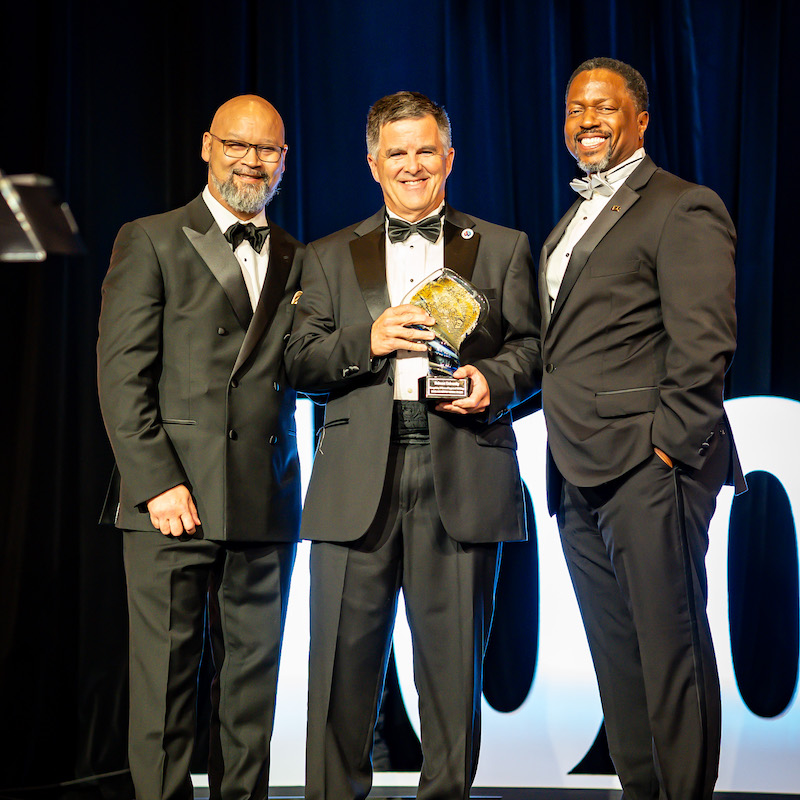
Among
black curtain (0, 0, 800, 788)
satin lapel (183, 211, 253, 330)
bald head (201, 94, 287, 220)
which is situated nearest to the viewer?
satin lapel (183, 211, 253, 330)

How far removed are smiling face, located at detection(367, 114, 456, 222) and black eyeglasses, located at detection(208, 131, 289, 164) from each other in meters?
0.37

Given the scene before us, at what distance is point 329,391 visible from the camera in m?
2.79

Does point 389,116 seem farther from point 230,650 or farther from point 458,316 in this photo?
point 230,650

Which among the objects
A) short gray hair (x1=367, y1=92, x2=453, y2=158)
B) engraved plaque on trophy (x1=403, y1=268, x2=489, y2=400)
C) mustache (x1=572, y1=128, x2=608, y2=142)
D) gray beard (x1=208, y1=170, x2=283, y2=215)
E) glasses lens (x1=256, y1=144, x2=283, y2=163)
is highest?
short gray hair (x1=367, y1=92, x2=453, y2=158)

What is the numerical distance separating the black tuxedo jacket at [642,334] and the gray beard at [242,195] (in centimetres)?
97

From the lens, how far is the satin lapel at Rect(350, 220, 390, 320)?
2.74 m

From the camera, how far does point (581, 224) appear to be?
289 cm

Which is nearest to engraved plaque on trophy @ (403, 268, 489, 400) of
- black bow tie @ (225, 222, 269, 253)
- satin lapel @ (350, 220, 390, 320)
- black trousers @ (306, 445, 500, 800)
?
satin lapel @ (350, 220, 390, 320)

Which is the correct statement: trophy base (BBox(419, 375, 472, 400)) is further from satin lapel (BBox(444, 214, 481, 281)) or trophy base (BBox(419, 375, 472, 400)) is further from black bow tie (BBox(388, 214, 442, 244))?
black bow tie (BBox(388, 214, 442, 244))

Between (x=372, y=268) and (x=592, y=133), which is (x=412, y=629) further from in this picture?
(x=592, y=133)

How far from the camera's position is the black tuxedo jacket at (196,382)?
2.73 meters

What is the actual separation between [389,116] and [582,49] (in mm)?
1277

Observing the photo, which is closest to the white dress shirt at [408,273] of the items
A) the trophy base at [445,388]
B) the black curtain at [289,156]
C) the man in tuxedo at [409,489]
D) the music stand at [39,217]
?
the man in tuxedo at [409,489]

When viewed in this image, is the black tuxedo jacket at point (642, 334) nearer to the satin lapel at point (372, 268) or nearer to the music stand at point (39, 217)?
the satin lapel at point (372, 268)
